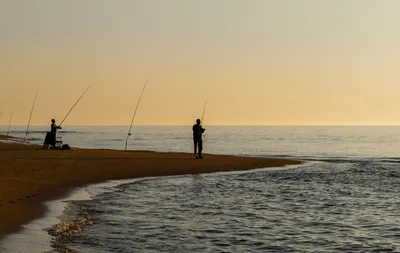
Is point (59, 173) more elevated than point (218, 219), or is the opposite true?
point (59, 173)

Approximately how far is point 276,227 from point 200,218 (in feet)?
5.84

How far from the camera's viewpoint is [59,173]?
62.4 feet

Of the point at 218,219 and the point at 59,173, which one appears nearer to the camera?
the point at 218,219

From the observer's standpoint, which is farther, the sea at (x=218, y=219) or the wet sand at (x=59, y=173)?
the wet sand at (x=59, y=173)

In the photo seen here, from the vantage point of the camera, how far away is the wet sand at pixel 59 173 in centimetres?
1122

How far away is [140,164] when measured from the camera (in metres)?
24.6

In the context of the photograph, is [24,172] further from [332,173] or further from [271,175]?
[332,173]

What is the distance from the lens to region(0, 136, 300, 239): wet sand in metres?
11.2

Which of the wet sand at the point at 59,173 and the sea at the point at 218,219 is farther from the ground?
the wet sand at the point at 59,173

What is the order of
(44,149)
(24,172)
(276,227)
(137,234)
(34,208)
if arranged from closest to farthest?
(137,234) → (276,227) → (34,208) → (24,172) → (44,149)

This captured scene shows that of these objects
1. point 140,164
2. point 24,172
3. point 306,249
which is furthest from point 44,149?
point 306,249

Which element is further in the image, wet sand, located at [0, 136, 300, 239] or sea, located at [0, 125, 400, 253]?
wet sand, located at [0, 136, 300, 239]

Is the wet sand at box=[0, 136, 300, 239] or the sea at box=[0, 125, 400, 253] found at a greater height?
the wet sand at box=[0, 136, 300, 239]

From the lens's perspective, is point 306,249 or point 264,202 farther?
A: point 264,202
